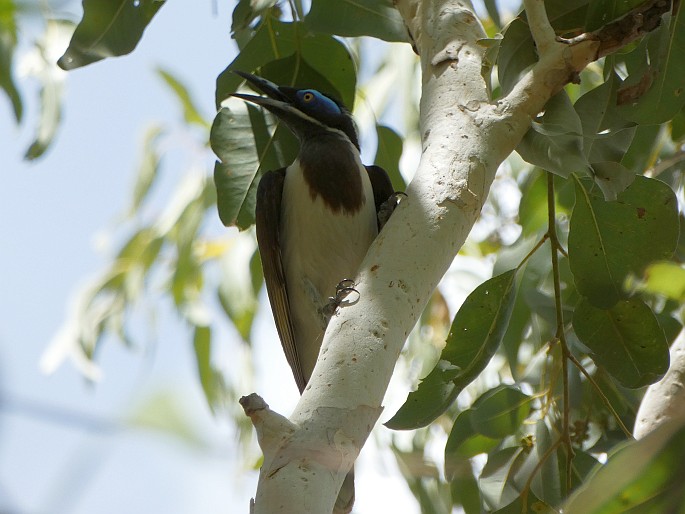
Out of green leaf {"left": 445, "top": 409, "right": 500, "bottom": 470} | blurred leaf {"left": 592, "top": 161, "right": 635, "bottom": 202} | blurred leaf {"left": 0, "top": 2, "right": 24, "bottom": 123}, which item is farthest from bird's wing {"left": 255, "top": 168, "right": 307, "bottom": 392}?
blurred leaf {"left": 592, "top": 161, "right": 635, "bottom": 202}

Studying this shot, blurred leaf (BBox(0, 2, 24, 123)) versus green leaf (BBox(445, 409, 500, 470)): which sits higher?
blurred leaf (BBox(0, 2, 24, 123))

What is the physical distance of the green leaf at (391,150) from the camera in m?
2.67

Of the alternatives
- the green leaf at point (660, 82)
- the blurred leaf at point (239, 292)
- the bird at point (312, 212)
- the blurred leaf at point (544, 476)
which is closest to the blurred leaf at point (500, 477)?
the blurred leaf at point (544, 476)

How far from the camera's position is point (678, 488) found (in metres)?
0.71

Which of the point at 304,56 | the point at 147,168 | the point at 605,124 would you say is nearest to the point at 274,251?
the point at 304,56

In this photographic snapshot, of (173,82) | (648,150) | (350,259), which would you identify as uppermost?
(173,82)

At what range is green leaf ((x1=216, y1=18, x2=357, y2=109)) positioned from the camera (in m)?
2.68

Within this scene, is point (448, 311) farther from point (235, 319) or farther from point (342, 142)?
point (342, 142)

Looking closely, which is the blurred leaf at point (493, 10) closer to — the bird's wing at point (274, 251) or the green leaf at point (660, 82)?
the green leaf at point (660, 82)

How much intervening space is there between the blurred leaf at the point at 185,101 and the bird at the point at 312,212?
186cm

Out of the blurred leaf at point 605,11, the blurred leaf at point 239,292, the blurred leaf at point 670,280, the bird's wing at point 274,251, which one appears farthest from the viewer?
the blurred leaf at point 239,292

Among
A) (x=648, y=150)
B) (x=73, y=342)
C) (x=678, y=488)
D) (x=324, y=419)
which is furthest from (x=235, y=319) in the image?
(x=678, y=488)

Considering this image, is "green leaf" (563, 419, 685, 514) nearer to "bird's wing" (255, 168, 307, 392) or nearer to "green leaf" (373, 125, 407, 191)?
"green leaf" (373, 125, 407, 191)

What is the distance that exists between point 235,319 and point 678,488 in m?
3.24
